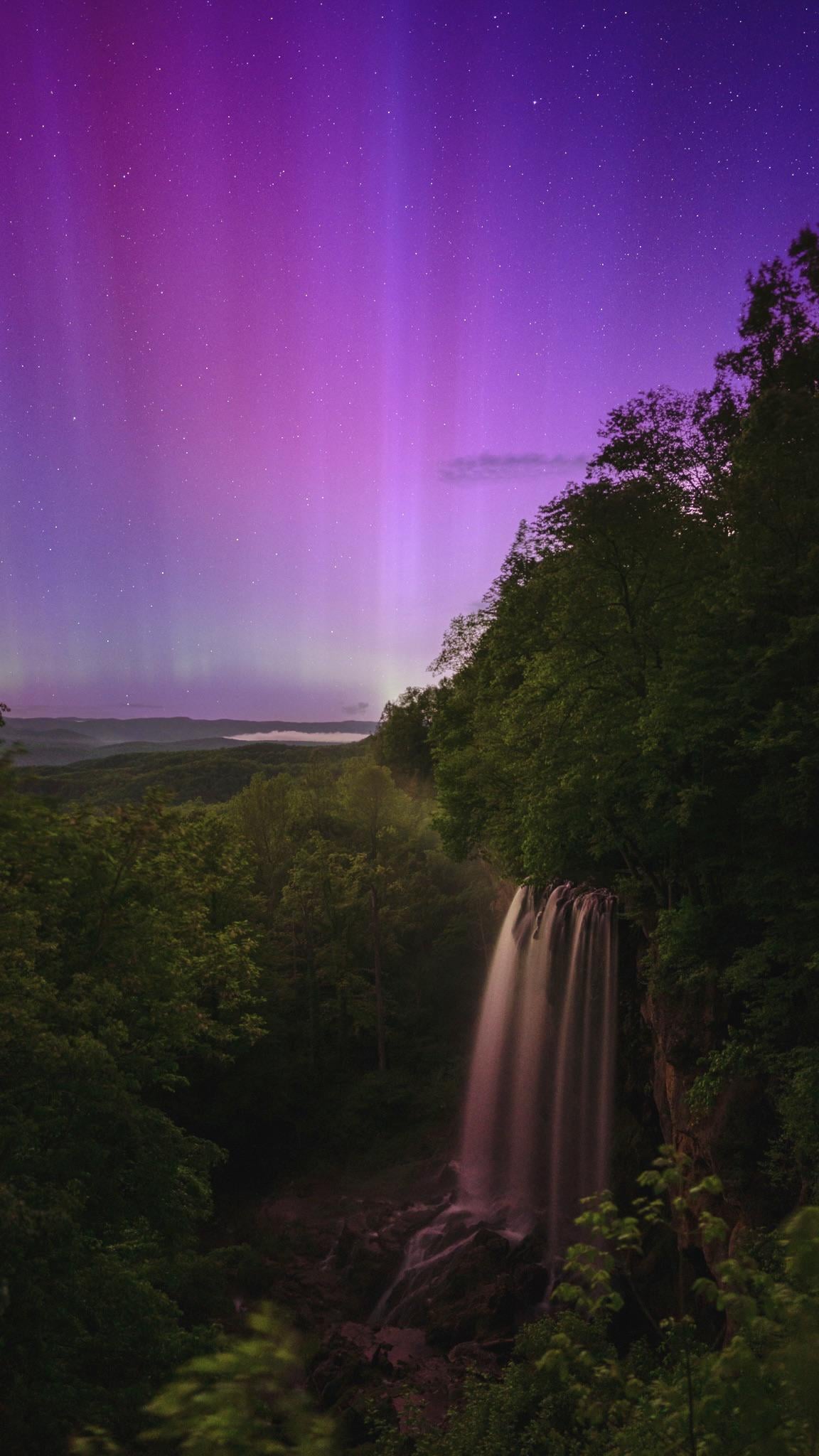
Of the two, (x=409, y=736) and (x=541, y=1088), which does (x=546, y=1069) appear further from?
(x=409, y=736)

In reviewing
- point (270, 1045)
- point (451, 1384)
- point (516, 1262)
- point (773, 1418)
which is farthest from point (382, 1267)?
point (773, 1418)

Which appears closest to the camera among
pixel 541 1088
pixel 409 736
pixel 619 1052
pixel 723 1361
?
pixel 723 1361

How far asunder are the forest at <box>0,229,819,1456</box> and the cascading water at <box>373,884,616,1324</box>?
33.0 inches

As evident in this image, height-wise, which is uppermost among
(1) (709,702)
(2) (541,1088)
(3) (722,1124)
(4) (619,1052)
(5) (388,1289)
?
(1) (709,702)

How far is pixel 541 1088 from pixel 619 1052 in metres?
5.55

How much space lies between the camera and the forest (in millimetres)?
4734

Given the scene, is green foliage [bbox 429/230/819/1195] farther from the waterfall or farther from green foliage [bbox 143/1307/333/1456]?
green foliage [bbox 143/1307/333/1456]

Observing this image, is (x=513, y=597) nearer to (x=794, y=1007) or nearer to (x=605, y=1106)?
(x=794, y=1007)

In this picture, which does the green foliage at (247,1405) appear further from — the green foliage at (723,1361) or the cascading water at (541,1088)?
the cascading water at (541,1088)

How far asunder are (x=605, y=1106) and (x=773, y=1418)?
767 inches

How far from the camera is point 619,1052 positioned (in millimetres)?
21062

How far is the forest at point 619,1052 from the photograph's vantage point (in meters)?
4.73

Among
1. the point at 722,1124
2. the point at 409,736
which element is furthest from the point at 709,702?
the point at 409,736

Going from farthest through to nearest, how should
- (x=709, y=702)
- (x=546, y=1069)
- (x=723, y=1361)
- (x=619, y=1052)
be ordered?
1. (x=546, y=1069)
2. (x=619, y=1052)
3. (x=709, y=702)
4. (x=723, y=1361)
